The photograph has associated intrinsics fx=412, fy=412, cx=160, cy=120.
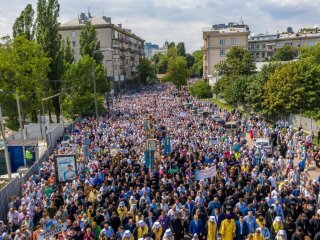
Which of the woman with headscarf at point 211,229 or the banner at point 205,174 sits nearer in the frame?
the woman with headscarf at point 211,229

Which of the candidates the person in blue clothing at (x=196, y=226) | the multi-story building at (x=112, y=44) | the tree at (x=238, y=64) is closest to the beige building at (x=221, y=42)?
the tree at (x=238, y=64)

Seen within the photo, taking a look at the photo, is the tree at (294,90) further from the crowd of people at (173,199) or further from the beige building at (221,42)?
the beige building at (221,42)

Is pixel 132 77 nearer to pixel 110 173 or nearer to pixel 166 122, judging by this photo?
pixel 166 122

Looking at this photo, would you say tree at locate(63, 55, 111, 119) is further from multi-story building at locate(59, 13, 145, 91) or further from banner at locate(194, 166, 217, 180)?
multi-story building at locate(59, 13, 145, 91)

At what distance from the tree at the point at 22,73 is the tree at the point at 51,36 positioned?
1884 mm

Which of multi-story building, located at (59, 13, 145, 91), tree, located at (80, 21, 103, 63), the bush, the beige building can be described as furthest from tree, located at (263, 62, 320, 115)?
the beige building

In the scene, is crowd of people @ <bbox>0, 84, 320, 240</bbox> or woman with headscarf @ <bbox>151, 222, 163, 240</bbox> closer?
woman with headscarf @ <bbox>151, 222, 163, 240</bbox>

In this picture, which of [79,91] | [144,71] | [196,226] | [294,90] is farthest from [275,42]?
[196,226]

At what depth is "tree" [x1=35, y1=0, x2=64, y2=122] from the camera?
134 feet

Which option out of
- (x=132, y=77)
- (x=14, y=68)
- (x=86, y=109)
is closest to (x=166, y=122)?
(x=86, y=109)

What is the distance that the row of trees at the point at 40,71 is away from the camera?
122 feet

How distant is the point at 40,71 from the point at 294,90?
23.9m

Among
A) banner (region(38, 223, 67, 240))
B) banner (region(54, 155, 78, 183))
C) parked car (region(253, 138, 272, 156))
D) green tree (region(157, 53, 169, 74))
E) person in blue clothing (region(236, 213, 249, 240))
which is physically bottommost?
parked car (region(253, 138, 272, 156))

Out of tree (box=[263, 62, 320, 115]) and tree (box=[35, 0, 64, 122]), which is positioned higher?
tree (box=[35, 0, 64, 122])
